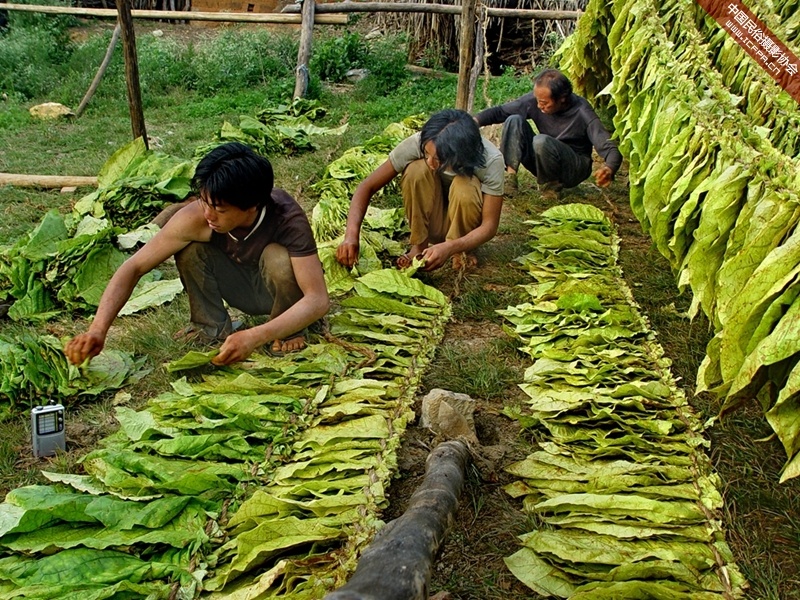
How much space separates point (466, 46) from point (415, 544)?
4.16m

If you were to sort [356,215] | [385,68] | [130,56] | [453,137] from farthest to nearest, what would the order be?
[385,68], [130,56], [356,215], [453,137]

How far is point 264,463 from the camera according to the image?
7.54ft

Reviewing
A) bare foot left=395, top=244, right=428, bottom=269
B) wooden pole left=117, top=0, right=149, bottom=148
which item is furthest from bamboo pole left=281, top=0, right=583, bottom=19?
bare foot left=395, top=244, right=428, bottom=269

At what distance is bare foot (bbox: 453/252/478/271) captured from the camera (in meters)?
3.89

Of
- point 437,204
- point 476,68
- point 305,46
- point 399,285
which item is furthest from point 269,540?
point 305,46

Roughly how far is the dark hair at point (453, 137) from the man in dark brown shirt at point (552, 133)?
119 cm

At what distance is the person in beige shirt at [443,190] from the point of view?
11.2 feet

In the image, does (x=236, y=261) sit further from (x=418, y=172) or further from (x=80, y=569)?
(x=80, y=569)

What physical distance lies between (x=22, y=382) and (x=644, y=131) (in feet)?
8.31

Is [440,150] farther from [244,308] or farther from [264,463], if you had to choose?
[264,463]

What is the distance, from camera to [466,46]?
16.7ft

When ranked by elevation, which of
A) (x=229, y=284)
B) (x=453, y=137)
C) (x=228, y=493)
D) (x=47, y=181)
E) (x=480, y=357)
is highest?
(x=453, y=137)

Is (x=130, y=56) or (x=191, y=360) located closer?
(x=191, y=360)

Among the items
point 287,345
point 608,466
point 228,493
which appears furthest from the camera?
point 287,345
